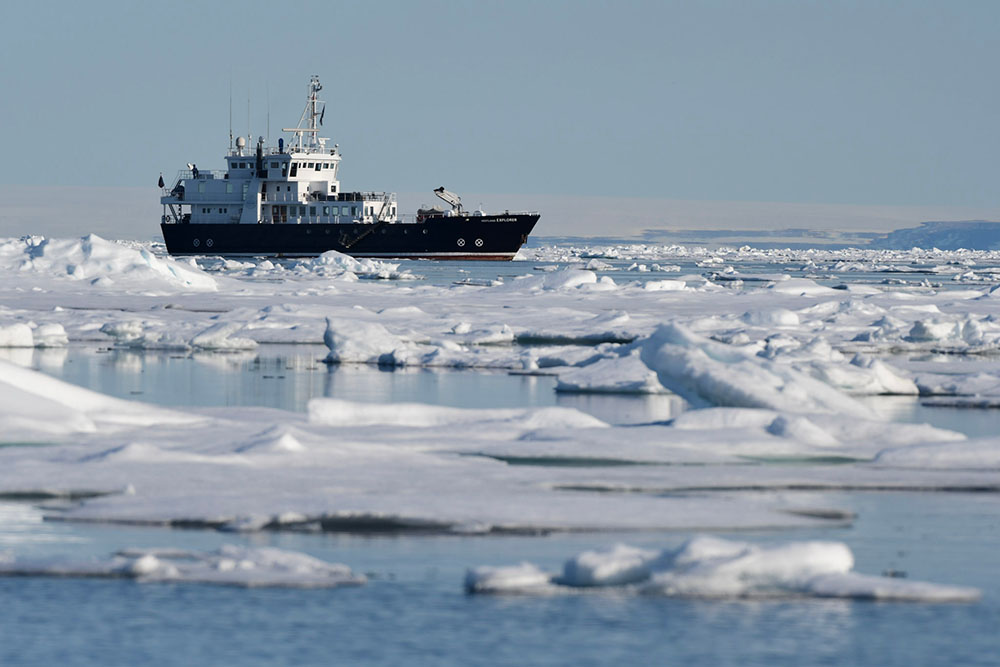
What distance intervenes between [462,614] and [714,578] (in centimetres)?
123

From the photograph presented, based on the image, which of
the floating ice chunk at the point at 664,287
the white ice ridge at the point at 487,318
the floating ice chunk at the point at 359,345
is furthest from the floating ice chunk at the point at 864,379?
the floating ice chunk at the point at 664,287

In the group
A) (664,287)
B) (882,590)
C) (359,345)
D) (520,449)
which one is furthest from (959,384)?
(664,287)

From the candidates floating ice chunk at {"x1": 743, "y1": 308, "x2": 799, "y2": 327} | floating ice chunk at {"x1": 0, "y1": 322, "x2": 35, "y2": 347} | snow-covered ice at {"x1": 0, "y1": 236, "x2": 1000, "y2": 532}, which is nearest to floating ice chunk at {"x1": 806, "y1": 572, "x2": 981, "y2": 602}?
snow-covered ice at {"x1": 0, "y1": 236, "x2": 1000, "y2": 532}

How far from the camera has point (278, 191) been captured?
76688 millimetres

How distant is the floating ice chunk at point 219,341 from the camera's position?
23625 millimetres

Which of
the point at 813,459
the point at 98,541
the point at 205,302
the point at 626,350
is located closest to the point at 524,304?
the point at 205,302

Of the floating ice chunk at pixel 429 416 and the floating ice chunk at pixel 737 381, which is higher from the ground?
the floating ice chunk at pixel 737 381

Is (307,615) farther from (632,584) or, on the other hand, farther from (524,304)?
(524,304)

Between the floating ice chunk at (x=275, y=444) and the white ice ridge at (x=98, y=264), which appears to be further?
the white ice ridge at (x=98, y=264)

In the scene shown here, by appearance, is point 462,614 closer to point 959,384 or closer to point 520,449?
point 520,449

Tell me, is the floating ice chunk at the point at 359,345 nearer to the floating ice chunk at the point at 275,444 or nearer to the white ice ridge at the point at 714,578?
the floating ice chunk at the point at 275,444

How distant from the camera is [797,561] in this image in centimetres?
741

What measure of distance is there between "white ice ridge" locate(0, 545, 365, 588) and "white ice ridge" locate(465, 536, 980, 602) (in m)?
0.78

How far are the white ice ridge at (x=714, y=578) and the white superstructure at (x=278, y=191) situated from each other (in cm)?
6902
